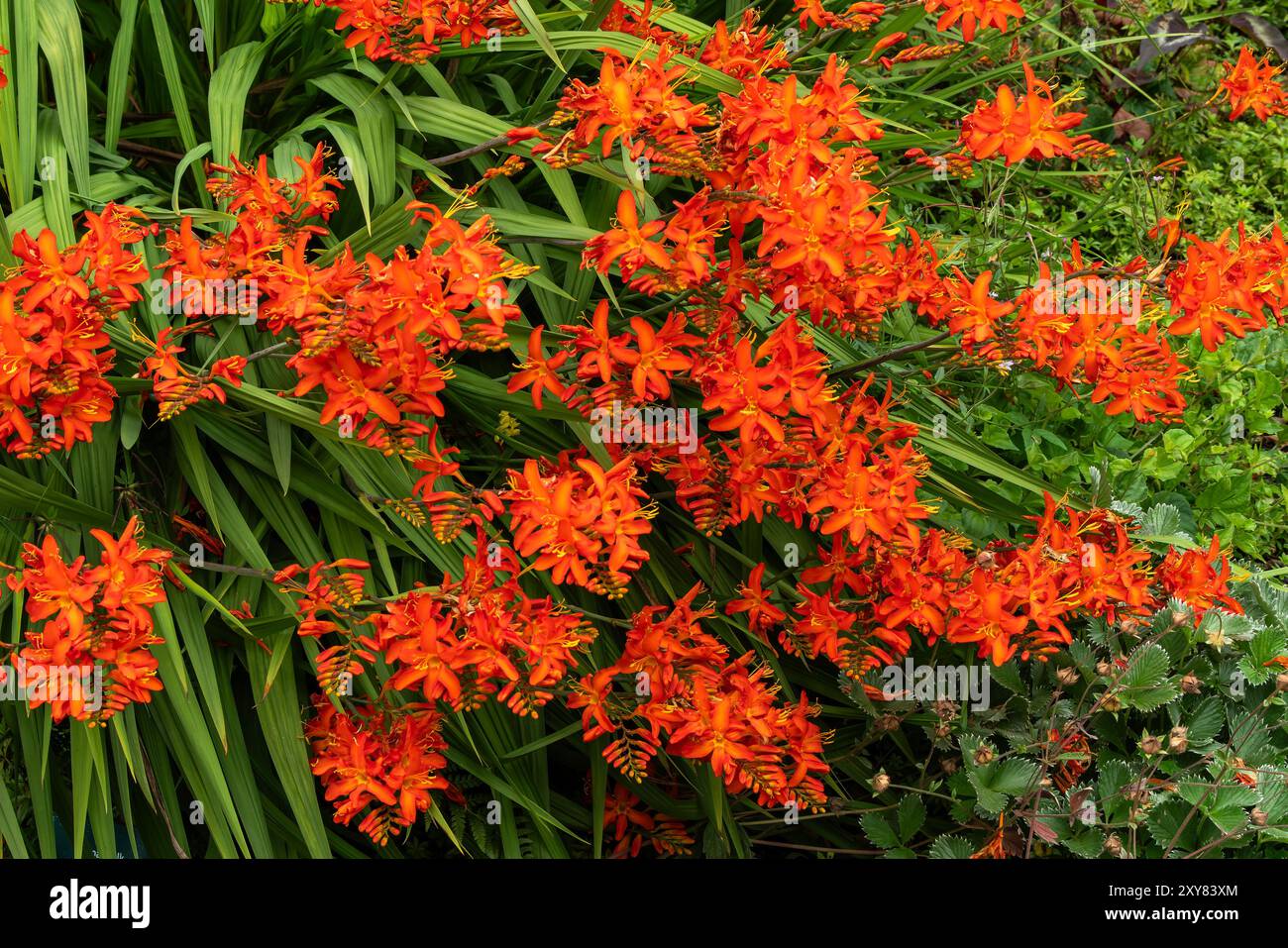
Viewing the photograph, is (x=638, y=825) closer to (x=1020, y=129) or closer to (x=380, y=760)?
(x=380, y=760)

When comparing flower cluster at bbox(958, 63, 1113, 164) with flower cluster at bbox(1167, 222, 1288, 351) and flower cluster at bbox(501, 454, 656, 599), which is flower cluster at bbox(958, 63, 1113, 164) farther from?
flower cluster at bbox(501, 454, 656, 599)

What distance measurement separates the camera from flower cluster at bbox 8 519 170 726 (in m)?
1.97

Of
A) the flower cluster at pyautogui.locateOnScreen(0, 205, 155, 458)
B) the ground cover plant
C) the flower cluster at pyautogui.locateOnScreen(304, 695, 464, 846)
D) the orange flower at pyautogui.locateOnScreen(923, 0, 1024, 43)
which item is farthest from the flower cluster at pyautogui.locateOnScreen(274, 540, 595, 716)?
the orange flower at pyautogui.locateOnScreen(923, 0, 1024, 43)

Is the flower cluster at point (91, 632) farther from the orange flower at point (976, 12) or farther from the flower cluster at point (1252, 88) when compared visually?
the flower cluster at point (1252, 88)

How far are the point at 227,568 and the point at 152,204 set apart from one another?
0.87 m

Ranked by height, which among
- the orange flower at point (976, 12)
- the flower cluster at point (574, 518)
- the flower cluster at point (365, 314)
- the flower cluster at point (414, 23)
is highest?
the orange flower at point (976, 12)

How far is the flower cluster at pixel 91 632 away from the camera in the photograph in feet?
6.48

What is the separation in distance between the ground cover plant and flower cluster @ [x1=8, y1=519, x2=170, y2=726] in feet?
0.03

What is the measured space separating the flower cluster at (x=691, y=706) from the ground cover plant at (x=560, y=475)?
0.4 inches

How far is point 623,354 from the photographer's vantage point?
2195mm

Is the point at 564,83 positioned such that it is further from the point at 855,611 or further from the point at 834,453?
the point at 855,611

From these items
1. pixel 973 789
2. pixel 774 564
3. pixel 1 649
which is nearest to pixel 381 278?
pixel 1 649

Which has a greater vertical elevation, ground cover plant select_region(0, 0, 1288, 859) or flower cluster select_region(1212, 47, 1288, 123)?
flower cluster select_region(1212, 47, 1288, 123)

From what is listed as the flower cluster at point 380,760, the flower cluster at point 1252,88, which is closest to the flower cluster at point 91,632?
the flower cluster at point 380,760
